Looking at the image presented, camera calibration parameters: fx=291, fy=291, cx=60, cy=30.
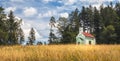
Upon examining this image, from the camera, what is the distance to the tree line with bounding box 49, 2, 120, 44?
273 feet

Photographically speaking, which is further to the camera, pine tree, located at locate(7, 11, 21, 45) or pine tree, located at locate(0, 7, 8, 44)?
pine tree, located at locate(7, 11, 21, 45)

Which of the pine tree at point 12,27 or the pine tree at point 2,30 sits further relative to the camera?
the pine tree at point 12,27

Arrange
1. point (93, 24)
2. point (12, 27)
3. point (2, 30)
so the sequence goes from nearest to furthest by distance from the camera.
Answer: point (2, 30) < point (12, 27) < point (93, 24)

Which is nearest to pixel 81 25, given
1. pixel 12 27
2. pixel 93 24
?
pixel 93 24

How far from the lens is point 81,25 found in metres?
115

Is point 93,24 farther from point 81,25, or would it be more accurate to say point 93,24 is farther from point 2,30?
point 2,30

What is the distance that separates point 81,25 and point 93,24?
626cm

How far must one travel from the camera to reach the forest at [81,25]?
81350 millimetres

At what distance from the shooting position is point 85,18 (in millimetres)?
115312

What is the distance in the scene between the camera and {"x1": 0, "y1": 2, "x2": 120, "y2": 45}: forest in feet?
267

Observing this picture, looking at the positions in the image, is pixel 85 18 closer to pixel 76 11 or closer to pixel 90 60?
pixel 76 11

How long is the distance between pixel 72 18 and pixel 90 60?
10300cm

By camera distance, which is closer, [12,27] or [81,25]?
[12,27]

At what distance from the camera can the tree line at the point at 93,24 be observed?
83.3 meters
